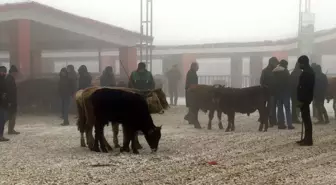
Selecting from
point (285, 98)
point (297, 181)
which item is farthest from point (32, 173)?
point (285, 98)

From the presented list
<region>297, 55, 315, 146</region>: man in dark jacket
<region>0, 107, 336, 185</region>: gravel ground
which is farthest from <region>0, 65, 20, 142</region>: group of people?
<region>297, 55, 315, 146</region>: man in dark jacket

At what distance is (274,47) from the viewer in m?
30.5

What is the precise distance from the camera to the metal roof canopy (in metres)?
18.8

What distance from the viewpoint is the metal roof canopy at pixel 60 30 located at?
1880cm

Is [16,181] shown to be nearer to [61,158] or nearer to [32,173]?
[32,173]

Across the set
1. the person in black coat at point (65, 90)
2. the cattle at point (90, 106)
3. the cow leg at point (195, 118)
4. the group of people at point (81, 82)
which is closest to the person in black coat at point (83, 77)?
the group of people at point (81, 82)

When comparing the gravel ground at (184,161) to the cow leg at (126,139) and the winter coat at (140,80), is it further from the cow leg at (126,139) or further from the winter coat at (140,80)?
the winter coat at (140,80)

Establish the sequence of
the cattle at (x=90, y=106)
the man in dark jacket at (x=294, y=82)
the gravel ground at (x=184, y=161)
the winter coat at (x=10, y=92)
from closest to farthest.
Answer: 1. the gravel ground at (x=184, y=161)
2. the cattle at (x=90, y=106)
3. the winter coat at (x=10, y=92)
4. the man in dark jacket at (x=294, y=82)

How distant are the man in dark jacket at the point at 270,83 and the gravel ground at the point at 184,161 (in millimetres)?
1111

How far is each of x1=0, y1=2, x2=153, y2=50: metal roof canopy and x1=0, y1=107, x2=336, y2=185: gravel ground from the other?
9.59 m

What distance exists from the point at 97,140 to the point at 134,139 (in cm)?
76

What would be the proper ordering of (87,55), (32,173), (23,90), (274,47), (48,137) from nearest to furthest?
(32,173) < (48,137) < (23,90) < (274,47) < (87,55)

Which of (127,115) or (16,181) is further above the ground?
(127,115)

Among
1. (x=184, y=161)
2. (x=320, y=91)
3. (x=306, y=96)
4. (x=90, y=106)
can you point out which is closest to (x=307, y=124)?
(x=306, y=96)
